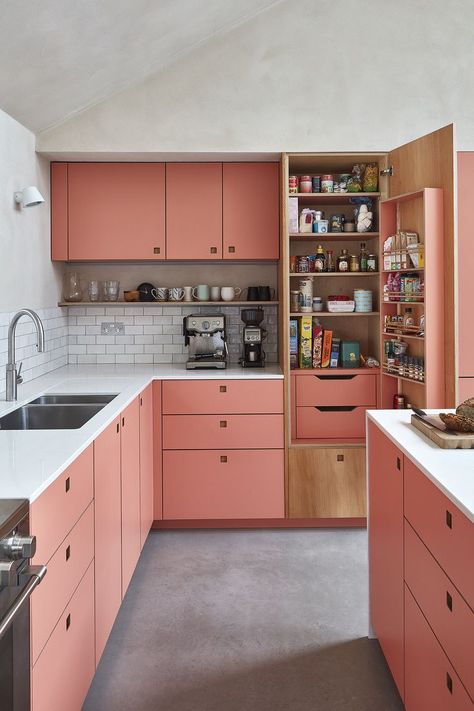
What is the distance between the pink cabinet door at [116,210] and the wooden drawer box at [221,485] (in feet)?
4.35

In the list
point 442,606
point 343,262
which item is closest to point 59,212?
point 343,262

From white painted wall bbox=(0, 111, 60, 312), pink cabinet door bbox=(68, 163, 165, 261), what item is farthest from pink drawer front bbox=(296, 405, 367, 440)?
white painted wall bbox=(0, 111, 60, 312)

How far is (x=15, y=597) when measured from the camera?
4.25 ft

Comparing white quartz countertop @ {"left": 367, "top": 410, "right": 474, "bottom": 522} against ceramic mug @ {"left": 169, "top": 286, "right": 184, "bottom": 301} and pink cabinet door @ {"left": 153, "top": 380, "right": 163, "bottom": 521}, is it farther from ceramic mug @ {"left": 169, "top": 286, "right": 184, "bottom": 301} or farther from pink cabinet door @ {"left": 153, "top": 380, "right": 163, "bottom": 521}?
ceramic mug @ {"left": 169, "top": 286, "right": 184, "bottom": 301}

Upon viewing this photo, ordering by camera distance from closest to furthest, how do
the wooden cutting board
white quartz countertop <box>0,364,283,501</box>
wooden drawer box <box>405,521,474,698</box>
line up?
wooden drawer box <box>405,521,474,698</box>, white quartz countertop <box>0,364,283,501</box>, the wooden cutting board

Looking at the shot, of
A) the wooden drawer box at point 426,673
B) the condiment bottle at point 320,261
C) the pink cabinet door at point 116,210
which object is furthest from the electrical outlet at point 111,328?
the wooden drawer box at point 426,673

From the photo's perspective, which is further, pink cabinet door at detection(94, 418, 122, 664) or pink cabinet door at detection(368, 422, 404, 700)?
pink cabinet door at detection(94, 418, 122, 664)

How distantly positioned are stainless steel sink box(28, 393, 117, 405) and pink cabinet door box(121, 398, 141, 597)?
0.14 meters

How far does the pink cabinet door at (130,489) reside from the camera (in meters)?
2.88

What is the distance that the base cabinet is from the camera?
12.8ft

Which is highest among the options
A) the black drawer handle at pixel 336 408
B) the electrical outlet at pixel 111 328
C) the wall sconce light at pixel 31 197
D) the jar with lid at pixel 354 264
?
the wall sconce light at pixel 31 197

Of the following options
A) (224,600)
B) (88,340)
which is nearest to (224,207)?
(88,340)

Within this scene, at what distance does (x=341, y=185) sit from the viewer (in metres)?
4.04

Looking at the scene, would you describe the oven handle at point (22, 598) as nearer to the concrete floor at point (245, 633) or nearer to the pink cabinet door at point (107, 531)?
the pink cabinet door at point (107, 531)
